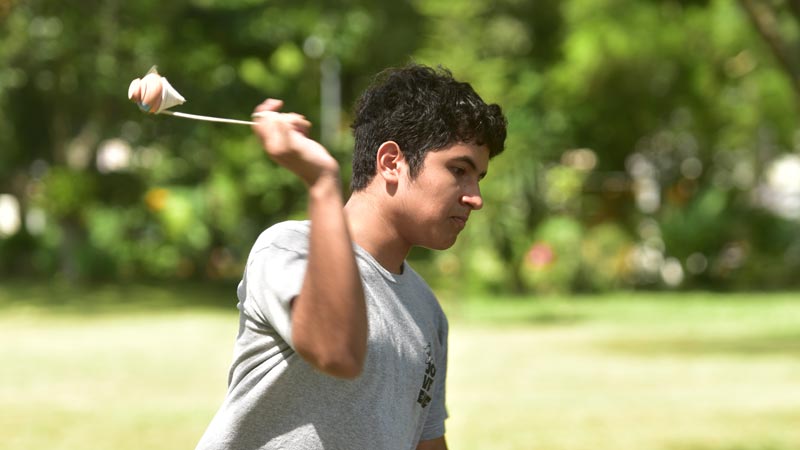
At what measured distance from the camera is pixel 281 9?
104 ft

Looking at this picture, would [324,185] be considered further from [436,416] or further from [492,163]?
[492,163]

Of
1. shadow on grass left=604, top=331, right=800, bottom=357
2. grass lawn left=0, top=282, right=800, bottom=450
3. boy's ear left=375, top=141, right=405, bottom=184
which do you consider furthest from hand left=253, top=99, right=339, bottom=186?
shadow on grass left=604, top=331, right=800, bottom=357

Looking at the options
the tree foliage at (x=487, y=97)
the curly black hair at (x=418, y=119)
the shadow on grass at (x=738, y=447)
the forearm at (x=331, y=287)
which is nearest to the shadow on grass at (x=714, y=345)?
the tree foliage at (x=487, y=97)

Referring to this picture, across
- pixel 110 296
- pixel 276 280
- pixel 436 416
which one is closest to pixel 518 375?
pixel 436 416

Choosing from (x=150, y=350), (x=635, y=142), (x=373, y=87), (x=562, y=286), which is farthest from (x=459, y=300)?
(x=373, y=87)

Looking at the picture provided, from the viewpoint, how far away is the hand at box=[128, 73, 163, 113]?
283cm

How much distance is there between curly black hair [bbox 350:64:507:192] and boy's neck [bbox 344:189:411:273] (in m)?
0.05

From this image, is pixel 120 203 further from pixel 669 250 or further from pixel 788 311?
pixel 788 311

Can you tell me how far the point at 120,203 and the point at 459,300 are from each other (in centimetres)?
1354

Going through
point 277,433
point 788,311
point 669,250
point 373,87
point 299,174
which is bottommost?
point 277,433

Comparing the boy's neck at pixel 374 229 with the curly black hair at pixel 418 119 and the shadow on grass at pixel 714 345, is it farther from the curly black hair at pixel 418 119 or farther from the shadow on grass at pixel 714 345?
the shadow on grass at pixel 714 345

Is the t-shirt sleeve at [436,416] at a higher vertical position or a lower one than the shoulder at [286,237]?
lower

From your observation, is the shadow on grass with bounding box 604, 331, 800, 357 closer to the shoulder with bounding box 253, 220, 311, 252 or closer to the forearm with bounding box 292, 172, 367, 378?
the shoulder with bounding box 253, 220, 311, 252

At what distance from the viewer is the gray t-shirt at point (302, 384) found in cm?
294
